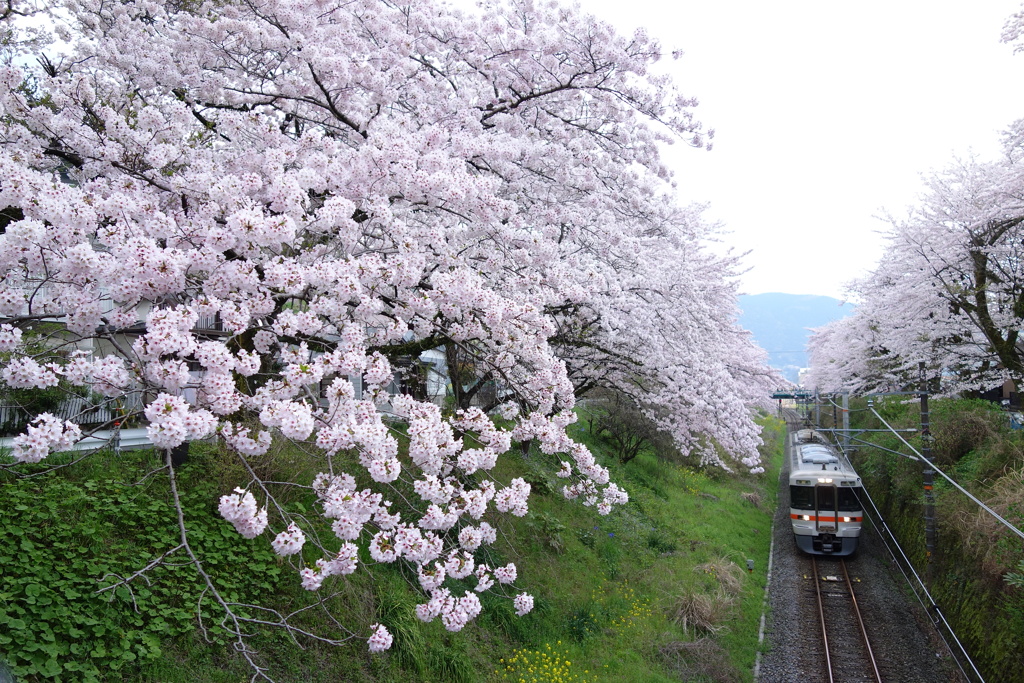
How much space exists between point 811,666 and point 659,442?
12.3 meters

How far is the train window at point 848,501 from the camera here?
711 inches

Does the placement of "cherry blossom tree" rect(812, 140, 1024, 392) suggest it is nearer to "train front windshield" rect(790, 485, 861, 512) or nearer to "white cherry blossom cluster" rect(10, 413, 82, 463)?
"train front windshield" rect(790, 485, 861, 512)

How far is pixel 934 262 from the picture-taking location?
707 inches

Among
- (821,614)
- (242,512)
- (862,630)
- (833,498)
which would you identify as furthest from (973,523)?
(242,512)

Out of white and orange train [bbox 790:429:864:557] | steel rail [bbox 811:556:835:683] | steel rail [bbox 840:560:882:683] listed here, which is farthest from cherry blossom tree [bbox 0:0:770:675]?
white and orange train [bbox 790:429:864:557]

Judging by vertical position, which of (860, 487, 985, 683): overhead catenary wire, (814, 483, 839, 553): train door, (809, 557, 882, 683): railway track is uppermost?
(814, 483, 839, 553): train door

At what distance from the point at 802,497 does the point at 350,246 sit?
53.8 ft

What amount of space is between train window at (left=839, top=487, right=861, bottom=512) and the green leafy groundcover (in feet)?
51.4

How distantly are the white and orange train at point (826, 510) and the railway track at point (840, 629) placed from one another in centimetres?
54

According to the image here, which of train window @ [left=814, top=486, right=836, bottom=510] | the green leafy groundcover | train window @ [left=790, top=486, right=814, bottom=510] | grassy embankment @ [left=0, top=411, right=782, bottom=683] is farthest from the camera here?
train window @ [left=790, top=486, right=814, bottom=510]

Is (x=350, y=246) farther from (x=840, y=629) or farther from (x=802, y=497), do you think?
(x=802, y=497)

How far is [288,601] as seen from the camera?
7473 millimetres

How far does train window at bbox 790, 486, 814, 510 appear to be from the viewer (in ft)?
59.9

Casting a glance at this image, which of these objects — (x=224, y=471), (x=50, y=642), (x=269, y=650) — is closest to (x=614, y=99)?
(x=224, y=471)
